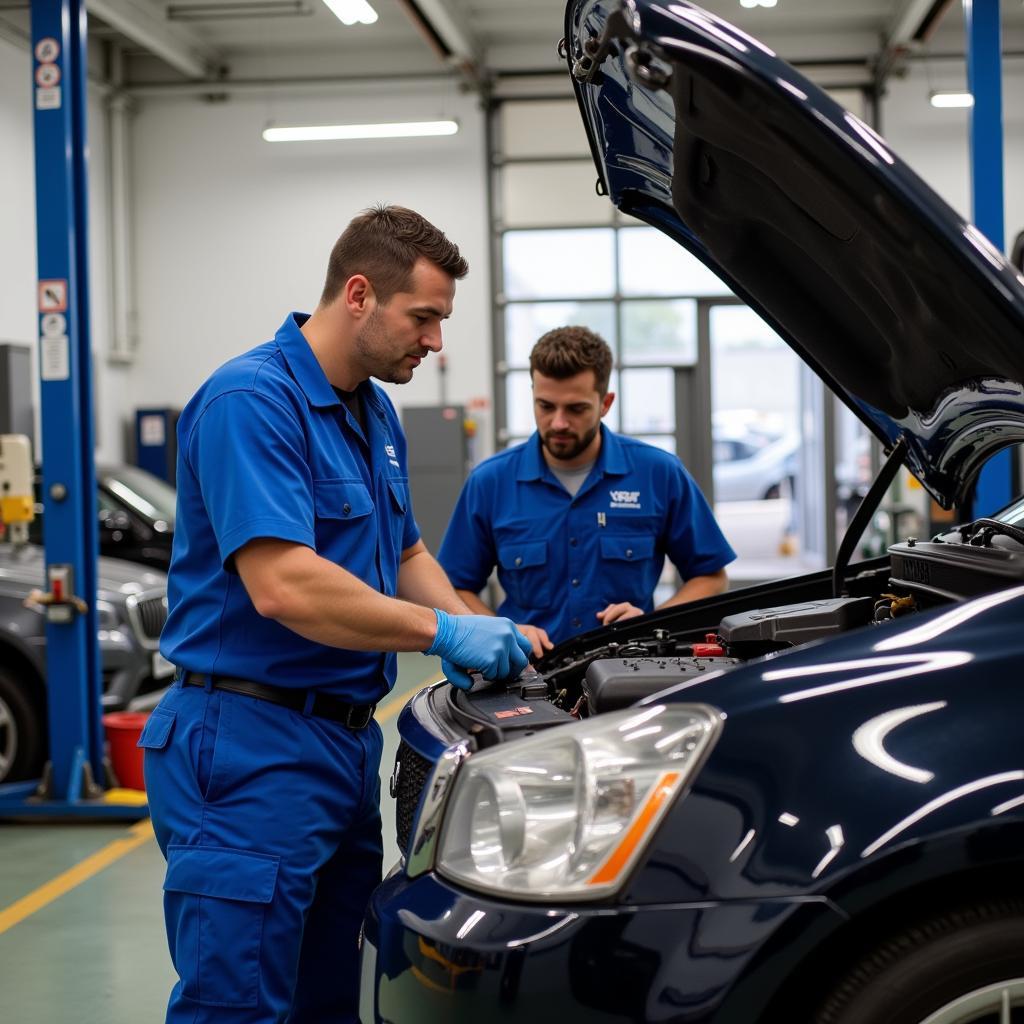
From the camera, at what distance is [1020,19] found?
11445 mm

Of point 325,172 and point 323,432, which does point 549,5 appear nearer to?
point 325,172

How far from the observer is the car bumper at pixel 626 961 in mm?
1268

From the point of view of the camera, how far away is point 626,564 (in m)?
3.06

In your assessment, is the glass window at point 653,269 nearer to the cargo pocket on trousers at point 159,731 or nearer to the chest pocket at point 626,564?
the chest pocket at point 626,564

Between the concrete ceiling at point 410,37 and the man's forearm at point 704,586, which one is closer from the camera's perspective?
the man's forearm at point 704,586

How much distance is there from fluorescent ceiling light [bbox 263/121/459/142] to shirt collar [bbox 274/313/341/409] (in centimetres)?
901

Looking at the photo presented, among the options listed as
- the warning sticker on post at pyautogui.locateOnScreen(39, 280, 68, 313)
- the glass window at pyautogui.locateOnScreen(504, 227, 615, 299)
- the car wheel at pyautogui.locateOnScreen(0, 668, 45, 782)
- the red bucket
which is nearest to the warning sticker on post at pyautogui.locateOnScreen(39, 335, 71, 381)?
the warning sticker on post at pyautogui.locateOnScreen(39, 280, 68, 313)

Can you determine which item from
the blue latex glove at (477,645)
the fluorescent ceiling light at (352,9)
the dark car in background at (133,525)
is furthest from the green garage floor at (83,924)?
the fluorescent ceiling light at (352,9)

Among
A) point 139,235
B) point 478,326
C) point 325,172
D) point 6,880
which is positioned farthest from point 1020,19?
point 6,880

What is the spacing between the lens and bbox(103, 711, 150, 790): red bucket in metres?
4.86

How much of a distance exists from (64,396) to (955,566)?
3.58 meters

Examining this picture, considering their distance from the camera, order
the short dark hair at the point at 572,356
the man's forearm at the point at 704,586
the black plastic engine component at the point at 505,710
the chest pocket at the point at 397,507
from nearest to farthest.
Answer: the black plastic engine component at the point at 505,710, the chest pocket at the point at 397,507, the short dark hair at the point at 572,356, the man's forearm at the point at 704,586

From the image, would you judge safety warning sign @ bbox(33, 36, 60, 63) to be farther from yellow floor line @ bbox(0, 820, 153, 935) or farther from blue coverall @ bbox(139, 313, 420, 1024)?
blue coverall @ bbox(139, 313, 420, 1024)

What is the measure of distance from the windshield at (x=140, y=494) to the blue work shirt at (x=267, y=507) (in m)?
6.11
